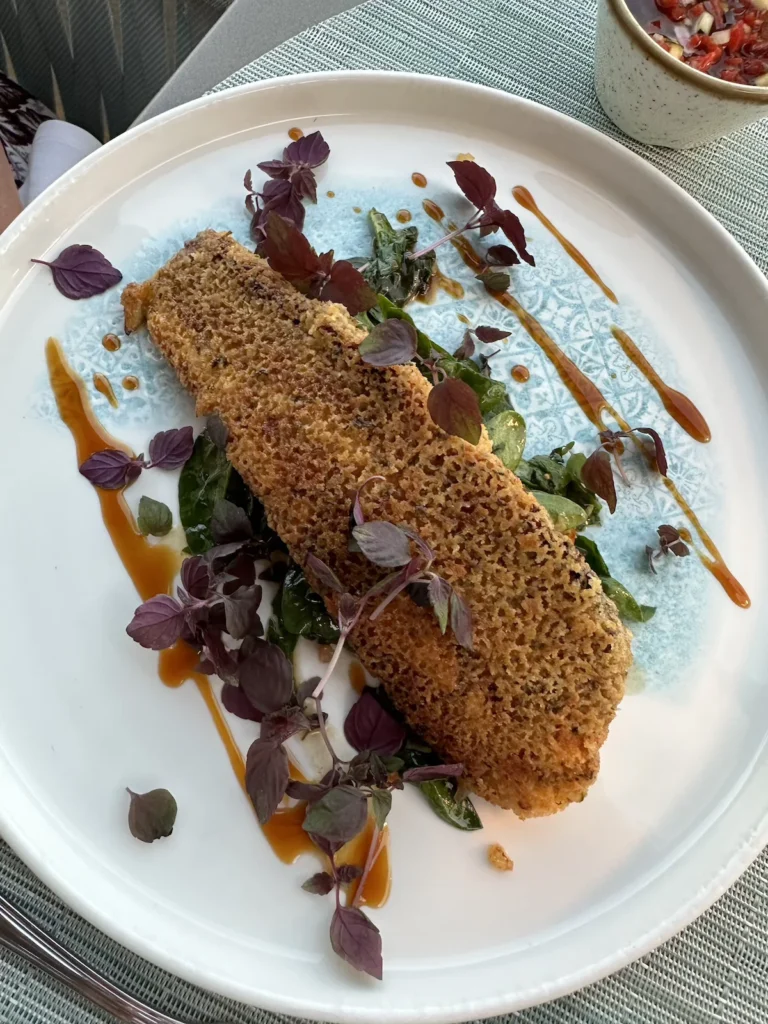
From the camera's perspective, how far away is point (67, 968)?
1208 mm

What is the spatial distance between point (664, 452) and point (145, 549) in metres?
0.95

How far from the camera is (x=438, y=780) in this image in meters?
1.28

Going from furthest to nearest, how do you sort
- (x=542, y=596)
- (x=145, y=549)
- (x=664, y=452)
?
(x=664, y=452), (x=145, y=549), (x=542, y=596)

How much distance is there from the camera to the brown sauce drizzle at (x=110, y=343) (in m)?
1.45

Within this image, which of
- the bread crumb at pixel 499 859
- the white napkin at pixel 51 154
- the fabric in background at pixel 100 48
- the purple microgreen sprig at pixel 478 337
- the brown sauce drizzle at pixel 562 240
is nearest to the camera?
the bread crumb at pixel 499 859

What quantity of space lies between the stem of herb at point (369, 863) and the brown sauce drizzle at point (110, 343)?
3.08 feet

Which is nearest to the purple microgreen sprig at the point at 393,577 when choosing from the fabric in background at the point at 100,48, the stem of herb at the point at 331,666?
the stem of herb at the point at 331,666

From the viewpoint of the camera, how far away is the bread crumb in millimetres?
1264

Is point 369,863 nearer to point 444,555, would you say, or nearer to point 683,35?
point 444,555

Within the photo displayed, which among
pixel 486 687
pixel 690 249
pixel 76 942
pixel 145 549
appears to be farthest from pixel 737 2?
pixel 76 942

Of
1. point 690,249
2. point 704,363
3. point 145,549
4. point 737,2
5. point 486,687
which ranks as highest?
point 737,2

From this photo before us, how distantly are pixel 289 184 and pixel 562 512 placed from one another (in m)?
0.80

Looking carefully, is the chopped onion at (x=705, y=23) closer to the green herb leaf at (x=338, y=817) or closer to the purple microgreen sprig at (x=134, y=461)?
the purple microgreen sprig at (x=134, y=461)

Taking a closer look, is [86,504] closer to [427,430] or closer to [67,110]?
[427,430]
